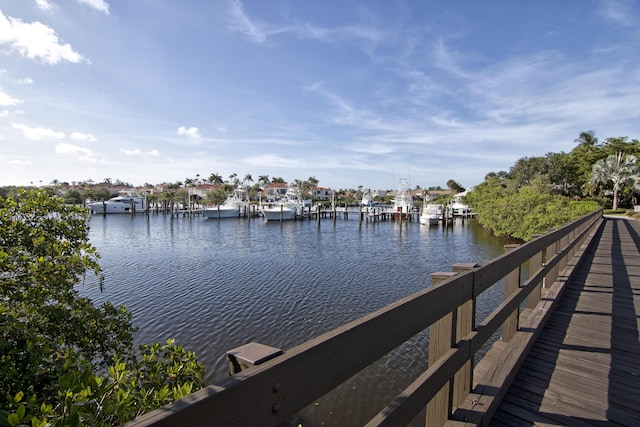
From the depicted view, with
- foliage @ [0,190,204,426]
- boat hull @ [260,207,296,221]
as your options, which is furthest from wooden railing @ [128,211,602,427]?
boat hull @ [260,207,296,221]

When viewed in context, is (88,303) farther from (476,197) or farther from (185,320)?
(476,197)

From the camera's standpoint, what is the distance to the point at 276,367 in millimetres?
864

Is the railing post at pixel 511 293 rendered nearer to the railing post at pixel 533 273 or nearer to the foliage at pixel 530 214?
the railing post at pixel 533 273

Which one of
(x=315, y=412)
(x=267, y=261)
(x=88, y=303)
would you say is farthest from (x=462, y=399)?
(x=267, y=261)

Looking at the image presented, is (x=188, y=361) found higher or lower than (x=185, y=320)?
higher

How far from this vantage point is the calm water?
744cm

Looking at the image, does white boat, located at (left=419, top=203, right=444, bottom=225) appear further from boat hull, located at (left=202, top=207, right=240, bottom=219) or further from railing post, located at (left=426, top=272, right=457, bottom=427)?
railing post, located at (left=426, top=272, right=457, bottom=427)

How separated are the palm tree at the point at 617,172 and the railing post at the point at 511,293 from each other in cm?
4931

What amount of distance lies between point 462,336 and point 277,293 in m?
11.5

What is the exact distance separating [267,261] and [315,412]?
13385 mm

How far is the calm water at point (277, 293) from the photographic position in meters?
7.44

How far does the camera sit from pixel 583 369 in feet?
9.88

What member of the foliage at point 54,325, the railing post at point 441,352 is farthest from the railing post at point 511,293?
the foliage at point 54,325

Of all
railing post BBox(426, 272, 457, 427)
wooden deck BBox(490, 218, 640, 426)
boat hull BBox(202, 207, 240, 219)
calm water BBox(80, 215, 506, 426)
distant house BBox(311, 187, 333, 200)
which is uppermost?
distant house BBox(311, 187, 333, 200)
